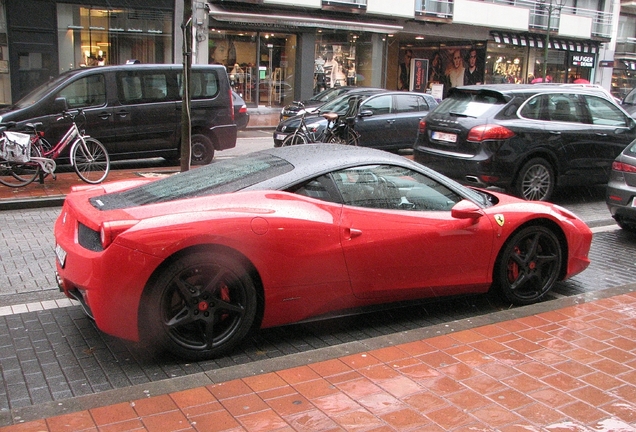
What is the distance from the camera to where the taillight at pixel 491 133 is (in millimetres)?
9586

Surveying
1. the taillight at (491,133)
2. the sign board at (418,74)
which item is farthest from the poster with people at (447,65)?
the taillight at (491,133)

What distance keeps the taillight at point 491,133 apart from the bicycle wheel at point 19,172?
21.1ft

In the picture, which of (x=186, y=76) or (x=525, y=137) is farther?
(x=186, y=76)

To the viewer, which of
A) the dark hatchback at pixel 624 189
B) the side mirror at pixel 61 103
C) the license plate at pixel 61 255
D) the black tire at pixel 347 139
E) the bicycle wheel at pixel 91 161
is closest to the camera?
the license plate at pixel 61 255

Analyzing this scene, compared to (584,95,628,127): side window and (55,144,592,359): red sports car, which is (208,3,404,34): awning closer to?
(584,95,628,127): side window

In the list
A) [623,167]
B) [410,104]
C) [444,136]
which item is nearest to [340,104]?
[410,104]

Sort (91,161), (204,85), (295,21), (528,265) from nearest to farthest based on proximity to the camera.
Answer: (528,265), (91,161), (204,85), (295,21)

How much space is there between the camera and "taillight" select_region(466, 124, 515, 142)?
9.59 metres

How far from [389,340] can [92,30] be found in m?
20.5

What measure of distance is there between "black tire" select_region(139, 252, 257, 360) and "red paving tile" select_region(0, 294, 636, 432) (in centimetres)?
66

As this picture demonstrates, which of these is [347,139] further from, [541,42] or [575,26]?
[575,26]

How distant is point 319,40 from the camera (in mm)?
27453

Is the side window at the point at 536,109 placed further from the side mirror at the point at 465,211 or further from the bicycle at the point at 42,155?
the bicycle at the point at 42,155

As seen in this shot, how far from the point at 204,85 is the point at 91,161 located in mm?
3104
